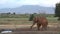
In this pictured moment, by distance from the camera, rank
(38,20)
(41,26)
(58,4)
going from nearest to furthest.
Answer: (38,20) → (41,26) → (58,4)

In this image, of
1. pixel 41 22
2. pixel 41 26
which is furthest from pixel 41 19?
pixel 41 26

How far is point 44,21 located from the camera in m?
26.4

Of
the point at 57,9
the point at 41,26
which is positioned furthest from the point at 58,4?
the point at 41,26

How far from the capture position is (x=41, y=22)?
86.7 feet

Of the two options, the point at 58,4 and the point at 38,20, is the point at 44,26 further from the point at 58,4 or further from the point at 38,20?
the point at 58,4

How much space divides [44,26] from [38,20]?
3.27 feet

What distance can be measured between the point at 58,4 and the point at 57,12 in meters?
2.43

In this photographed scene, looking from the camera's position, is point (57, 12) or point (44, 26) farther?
point (57, 12)

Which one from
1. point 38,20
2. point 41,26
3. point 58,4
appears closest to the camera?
point 38,20

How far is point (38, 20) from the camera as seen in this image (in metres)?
26.2

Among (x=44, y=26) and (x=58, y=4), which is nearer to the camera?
(x=44, y=26)

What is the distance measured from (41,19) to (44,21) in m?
0.39

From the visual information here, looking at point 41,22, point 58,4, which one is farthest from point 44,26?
point 58,4

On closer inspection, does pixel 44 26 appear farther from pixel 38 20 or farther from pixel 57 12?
pixel 57 12
